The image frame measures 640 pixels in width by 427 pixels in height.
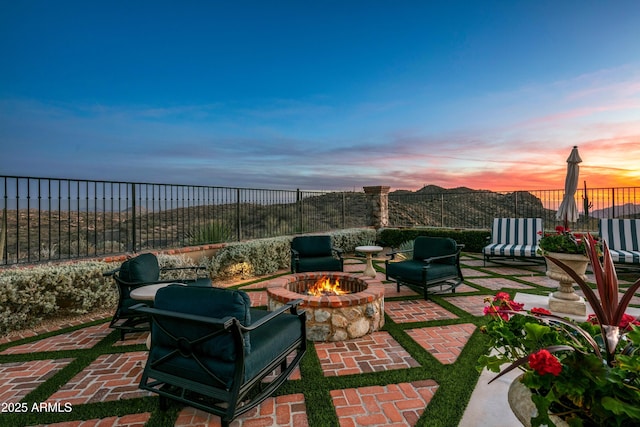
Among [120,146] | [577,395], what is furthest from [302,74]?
[577,395]

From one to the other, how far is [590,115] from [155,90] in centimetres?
1054

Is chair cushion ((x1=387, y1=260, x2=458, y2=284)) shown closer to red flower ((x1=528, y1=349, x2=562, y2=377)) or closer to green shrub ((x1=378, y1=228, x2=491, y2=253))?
red flower ((x1=528, y1=349, x2=562, y2=377))

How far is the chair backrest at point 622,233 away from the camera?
21.6 ft

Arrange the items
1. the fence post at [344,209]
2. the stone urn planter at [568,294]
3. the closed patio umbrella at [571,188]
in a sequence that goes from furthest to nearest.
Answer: the fence post at [344,209]
the closed patio umbrella at [571,188]
the stone urn planter at [568,294]

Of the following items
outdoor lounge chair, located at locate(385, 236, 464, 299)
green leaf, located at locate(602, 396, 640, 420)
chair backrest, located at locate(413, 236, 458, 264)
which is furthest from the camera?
chair backrest, located at locate(413, 236, 458, 264)

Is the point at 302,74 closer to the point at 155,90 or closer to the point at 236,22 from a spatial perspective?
the point at 236,22

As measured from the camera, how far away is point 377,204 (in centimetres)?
1127

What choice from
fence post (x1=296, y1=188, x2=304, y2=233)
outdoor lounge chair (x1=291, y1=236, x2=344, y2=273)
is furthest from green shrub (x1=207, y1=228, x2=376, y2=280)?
fence post (x1=296, y1=188, x2=304, y2=233)

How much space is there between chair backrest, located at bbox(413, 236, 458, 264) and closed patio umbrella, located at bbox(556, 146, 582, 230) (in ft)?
6.26

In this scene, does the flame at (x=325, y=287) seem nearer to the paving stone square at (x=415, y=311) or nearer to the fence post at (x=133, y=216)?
the paving stone square at (x=415, y=311)

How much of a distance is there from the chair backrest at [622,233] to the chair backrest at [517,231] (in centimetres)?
127

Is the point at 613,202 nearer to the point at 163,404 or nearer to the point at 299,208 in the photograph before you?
the point at 299,208

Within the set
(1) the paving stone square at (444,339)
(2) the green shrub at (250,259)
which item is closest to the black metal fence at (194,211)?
(2) the green shrub at (250,259)

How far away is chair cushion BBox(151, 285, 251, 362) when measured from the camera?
6.13 ft
